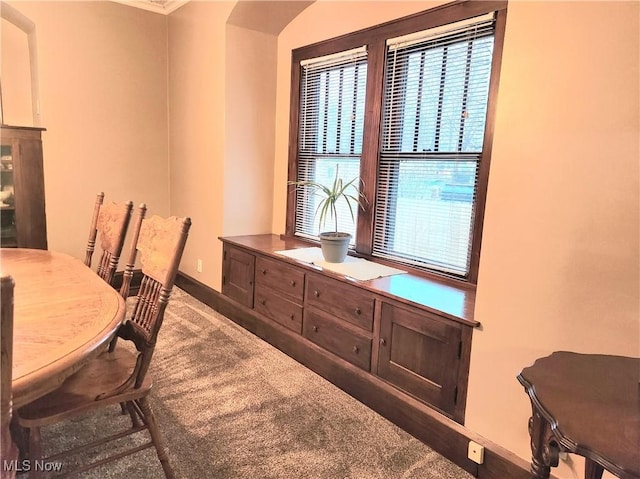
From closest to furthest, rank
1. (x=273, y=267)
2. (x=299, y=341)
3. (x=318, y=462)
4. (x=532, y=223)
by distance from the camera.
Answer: (x=532, y=223) → (x=318, y=462) → (x=299, y=341) → (x=273, y=267)

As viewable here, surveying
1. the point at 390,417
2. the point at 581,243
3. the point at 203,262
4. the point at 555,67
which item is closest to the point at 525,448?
the point at 390,417

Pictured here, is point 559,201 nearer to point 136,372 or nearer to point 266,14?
point 136,372

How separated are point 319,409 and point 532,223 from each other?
56.2 inches

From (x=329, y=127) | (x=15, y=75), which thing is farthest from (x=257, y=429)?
(x=15, y=75)

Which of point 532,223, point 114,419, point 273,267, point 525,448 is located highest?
point 532,223

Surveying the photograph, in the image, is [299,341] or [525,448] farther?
[299,341]

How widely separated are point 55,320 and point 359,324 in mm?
1487

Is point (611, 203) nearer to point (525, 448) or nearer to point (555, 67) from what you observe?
point (555, 67)

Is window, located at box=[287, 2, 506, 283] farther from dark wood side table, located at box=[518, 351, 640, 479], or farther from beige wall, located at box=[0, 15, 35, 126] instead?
beige wall, located at box=[0, 15, 35, 126]

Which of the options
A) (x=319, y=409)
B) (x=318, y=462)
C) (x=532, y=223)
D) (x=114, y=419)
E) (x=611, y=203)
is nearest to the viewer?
(x=611, y=203)

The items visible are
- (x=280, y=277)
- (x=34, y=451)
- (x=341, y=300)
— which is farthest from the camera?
(x=280, y=277)

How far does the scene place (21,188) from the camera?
337 cm

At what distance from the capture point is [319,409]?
2.28 metres

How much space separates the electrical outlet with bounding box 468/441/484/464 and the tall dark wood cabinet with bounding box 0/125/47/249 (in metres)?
3.52
